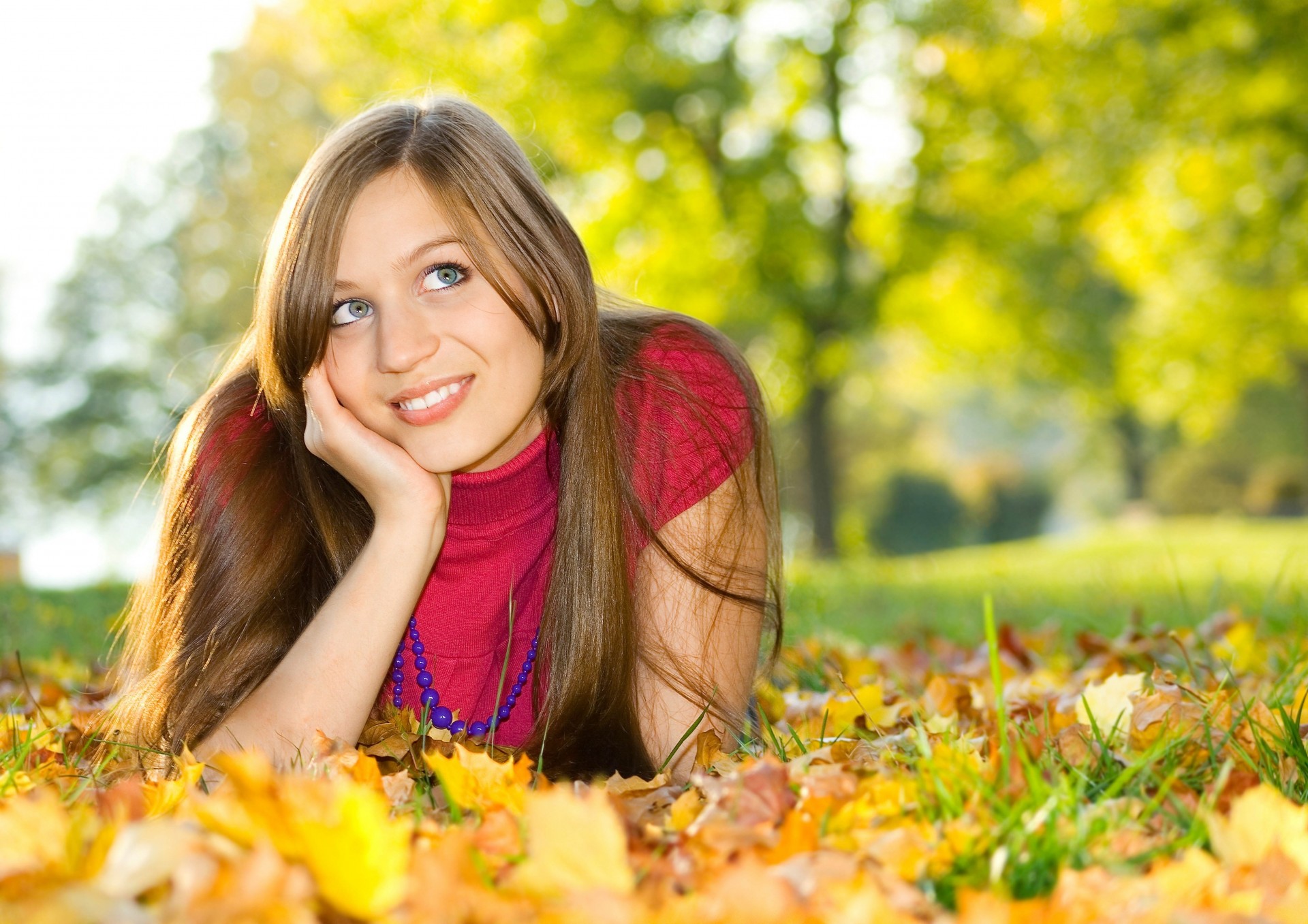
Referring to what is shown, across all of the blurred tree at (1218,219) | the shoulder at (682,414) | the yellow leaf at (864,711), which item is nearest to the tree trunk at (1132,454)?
the blurred tree at (1218,219)

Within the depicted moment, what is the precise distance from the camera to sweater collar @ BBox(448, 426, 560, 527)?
2.42 meters

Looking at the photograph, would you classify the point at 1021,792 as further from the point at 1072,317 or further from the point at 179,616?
the point at 1072,317

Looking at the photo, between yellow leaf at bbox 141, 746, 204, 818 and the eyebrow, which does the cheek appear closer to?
the eyebrow

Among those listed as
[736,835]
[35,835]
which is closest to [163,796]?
[35,835]

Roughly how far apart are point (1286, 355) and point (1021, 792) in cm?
2267

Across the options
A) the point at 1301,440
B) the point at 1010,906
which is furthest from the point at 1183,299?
the point at 1010,906

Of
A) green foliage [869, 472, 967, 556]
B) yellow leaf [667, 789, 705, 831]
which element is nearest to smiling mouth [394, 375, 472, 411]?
yellow leaf [667, 789, 705, 831]

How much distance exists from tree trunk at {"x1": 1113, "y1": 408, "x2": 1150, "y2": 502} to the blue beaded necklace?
102 ft

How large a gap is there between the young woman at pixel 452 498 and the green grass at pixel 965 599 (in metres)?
1.23

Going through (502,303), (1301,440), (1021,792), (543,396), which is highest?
(502,303)

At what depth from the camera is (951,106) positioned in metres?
13.9

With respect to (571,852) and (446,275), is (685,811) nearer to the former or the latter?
(571,852)

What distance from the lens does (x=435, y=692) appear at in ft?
7.64

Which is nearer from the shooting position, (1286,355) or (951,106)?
(951,106)
